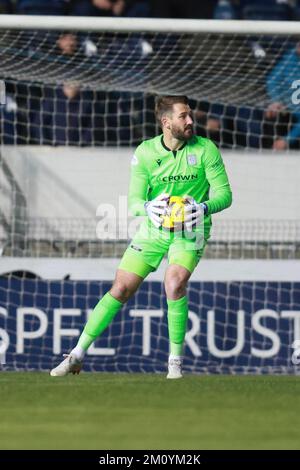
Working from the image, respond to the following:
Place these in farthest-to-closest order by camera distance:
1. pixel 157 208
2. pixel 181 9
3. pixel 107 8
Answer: pixel 181 9 → pixel 107 8 → pixel 157 208

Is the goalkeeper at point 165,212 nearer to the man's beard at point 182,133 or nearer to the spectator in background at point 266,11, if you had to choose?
the man's beard at point 182,133

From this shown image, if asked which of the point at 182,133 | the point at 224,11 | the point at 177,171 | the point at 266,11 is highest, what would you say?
the point at 266,11

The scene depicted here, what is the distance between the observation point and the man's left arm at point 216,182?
9.02 m

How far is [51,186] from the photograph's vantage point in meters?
11.8

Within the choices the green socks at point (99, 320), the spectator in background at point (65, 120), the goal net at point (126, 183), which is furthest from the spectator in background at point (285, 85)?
the green socks at point (99, 320)

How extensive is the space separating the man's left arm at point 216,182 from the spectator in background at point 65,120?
126 inches

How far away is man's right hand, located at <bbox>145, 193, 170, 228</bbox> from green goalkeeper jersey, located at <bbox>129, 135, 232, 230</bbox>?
0.11 m

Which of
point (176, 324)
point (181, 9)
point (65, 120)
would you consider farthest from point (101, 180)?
point (181, 9)

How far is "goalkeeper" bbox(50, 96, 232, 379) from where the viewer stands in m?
9.02

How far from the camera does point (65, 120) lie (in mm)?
12172

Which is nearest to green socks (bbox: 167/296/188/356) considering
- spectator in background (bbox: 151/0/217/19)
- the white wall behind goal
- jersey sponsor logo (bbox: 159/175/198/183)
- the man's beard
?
jersey sponsor logo (bbox: 159/175/198/183)

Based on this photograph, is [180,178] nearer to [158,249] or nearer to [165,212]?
[165,212]

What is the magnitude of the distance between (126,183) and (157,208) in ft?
10.4
